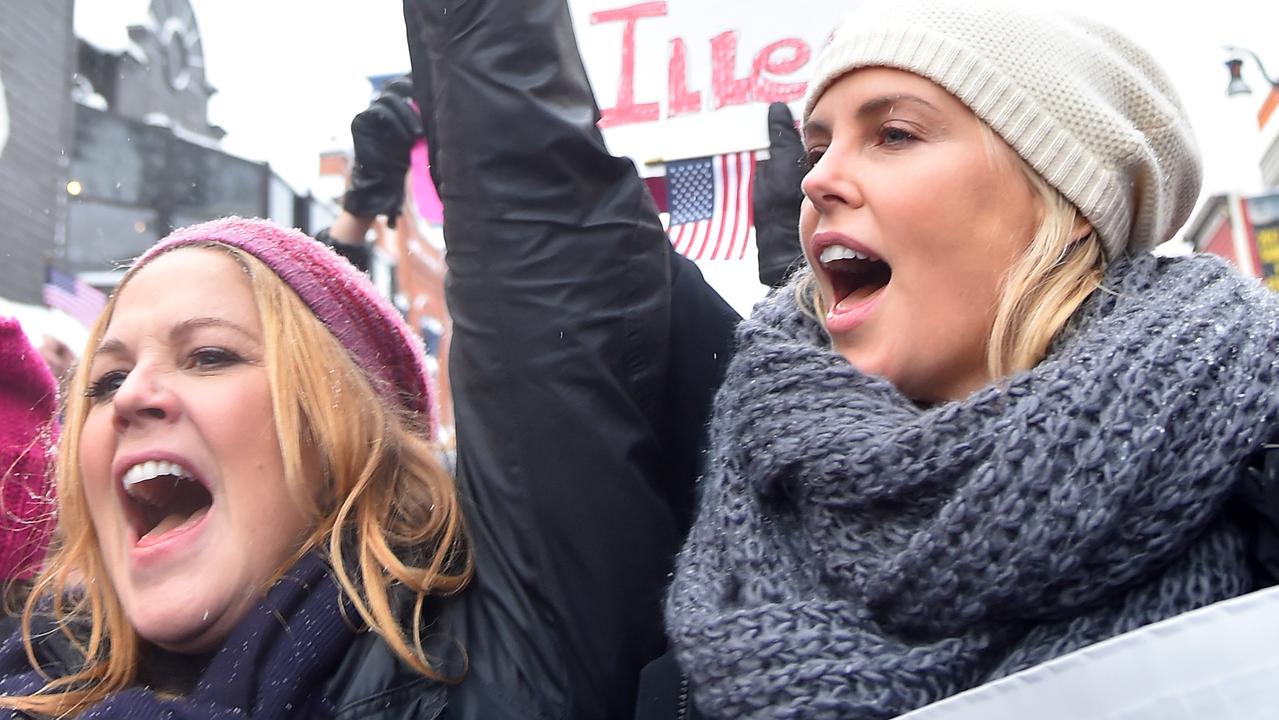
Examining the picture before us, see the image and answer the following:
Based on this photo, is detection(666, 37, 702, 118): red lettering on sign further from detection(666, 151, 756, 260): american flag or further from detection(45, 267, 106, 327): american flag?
detection(45, 267, 106, 327): american flag

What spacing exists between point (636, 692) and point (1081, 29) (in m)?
0.92

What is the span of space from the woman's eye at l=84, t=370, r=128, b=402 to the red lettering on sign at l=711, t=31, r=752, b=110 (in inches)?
58.6

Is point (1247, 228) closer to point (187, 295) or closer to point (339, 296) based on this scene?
point (339, 296)

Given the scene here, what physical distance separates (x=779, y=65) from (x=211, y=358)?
1.53 metres

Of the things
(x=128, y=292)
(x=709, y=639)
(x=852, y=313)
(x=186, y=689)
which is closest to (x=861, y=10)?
(x=852, y=313)

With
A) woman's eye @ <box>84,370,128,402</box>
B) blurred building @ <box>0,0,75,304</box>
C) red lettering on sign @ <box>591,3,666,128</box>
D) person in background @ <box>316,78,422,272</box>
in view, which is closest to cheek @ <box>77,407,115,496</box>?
woman's eye @ <box>84,370,128,402</box>

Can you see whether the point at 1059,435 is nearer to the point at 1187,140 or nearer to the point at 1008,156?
the point at 1008,156

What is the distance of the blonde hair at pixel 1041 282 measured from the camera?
1255 millimetres

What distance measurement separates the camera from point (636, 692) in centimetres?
139

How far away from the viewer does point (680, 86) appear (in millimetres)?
2758

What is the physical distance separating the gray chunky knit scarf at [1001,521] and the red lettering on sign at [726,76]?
59.8 inches

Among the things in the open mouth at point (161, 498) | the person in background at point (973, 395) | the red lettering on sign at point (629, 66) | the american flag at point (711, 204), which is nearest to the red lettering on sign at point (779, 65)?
the american flag at point (711, 204)

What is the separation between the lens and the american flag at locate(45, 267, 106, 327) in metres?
5.46

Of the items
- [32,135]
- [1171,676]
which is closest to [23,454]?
[1171,676]
